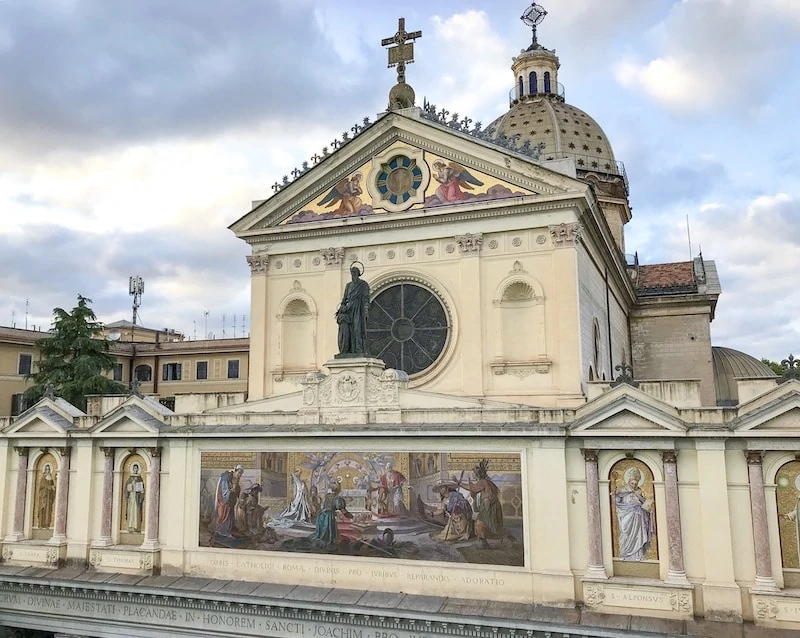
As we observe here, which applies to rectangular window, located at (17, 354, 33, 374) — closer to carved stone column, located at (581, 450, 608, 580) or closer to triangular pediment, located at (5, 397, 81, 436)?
triangular pediment, located at (5, 397, 81, 436)

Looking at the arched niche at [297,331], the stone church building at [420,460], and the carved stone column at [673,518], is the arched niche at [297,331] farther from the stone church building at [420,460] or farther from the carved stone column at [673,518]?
the carved stone column at [673,518]

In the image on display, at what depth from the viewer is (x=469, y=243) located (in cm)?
2528

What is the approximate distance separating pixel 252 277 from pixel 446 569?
1447cm

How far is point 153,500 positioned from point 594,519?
41.8ft

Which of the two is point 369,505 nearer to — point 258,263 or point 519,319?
point 519,319

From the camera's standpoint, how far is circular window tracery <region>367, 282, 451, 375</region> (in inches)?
1017

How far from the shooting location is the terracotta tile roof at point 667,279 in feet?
137

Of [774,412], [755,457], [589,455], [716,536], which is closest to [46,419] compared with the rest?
[589,455]

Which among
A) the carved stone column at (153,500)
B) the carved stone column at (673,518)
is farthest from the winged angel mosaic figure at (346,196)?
the carved stone column at (673,518)

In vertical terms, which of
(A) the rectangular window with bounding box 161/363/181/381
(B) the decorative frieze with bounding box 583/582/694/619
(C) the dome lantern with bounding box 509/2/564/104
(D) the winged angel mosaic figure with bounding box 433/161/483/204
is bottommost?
(B) the decorative frieze with bounding box 583/582/694/619

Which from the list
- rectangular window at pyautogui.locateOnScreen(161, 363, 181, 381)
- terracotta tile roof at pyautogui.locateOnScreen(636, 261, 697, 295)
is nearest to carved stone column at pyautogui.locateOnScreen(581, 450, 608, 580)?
terracotta tile roof at pyautogui.locateOnScreen(636, 261, 697, 295)

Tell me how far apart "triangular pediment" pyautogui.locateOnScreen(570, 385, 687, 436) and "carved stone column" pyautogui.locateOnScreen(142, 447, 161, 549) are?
40.3 feet

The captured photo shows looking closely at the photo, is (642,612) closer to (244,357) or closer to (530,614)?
(530,614)

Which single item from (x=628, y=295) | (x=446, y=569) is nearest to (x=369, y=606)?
(x=446, y=569)
